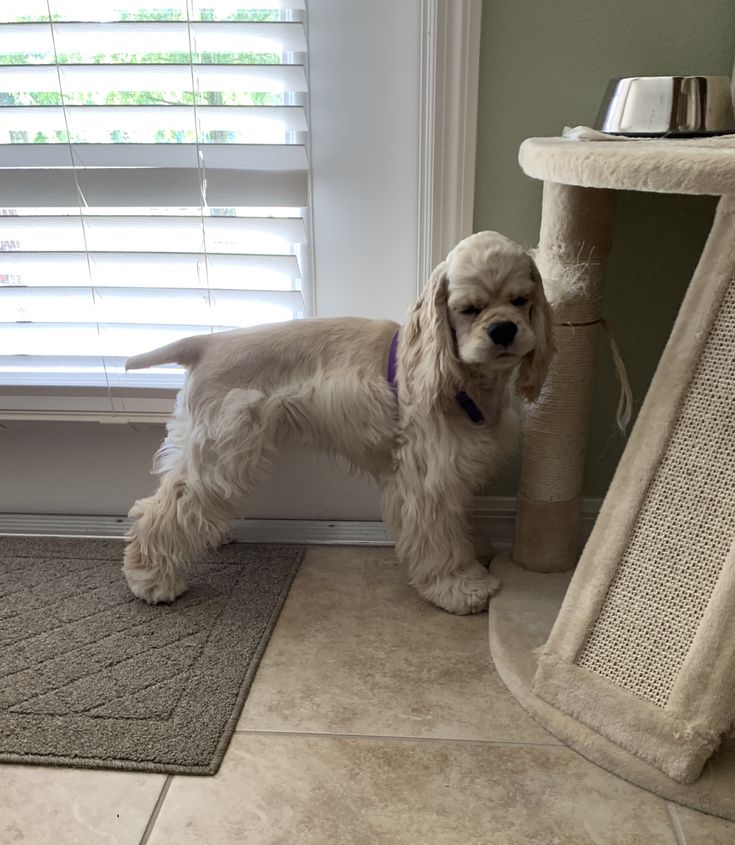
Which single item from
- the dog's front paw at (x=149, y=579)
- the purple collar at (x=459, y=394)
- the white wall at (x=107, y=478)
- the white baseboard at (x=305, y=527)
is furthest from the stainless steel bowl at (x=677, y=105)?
the dog's front paw at (x=149, y=579)

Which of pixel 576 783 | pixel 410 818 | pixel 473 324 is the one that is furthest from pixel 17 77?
pixel 576 783

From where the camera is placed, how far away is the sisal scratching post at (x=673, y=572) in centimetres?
112

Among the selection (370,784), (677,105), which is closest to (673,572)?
(370,784)

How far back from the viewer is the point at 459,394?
4.75ft

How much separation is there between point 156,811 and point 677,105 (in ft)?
4.76

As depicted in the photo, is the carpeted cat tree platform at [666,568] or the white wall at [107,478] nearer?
the carpeted cat tree platform at [666,568]

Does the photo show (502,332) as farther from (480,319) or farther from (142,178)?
(142,178)

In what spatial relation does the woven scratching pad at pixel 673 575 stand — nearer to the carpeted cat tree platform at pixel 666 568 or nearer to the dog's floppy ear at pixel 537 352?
the carpeted cat tree platform at pixel 666 568

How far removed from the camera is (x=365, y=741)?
4.14 ft

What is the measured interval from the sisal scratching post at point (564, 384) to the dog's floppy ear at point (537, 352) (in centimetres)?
9

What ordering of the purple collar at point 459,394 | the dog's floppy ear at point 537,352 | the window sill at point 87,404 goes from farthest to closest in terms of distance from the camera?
the window sill at point 87,404, the purple collar at point 459,394, the dog's floppy ear at point 537,352

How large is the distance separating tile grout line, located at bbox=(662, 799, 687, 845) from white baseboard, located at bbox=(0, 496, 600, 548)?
724 mm

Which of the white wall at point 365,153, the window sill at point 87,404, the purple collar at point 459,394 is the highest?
the white wall at point 365,153

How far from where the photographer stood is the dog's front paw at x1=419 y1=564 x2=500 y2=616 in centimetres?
157
